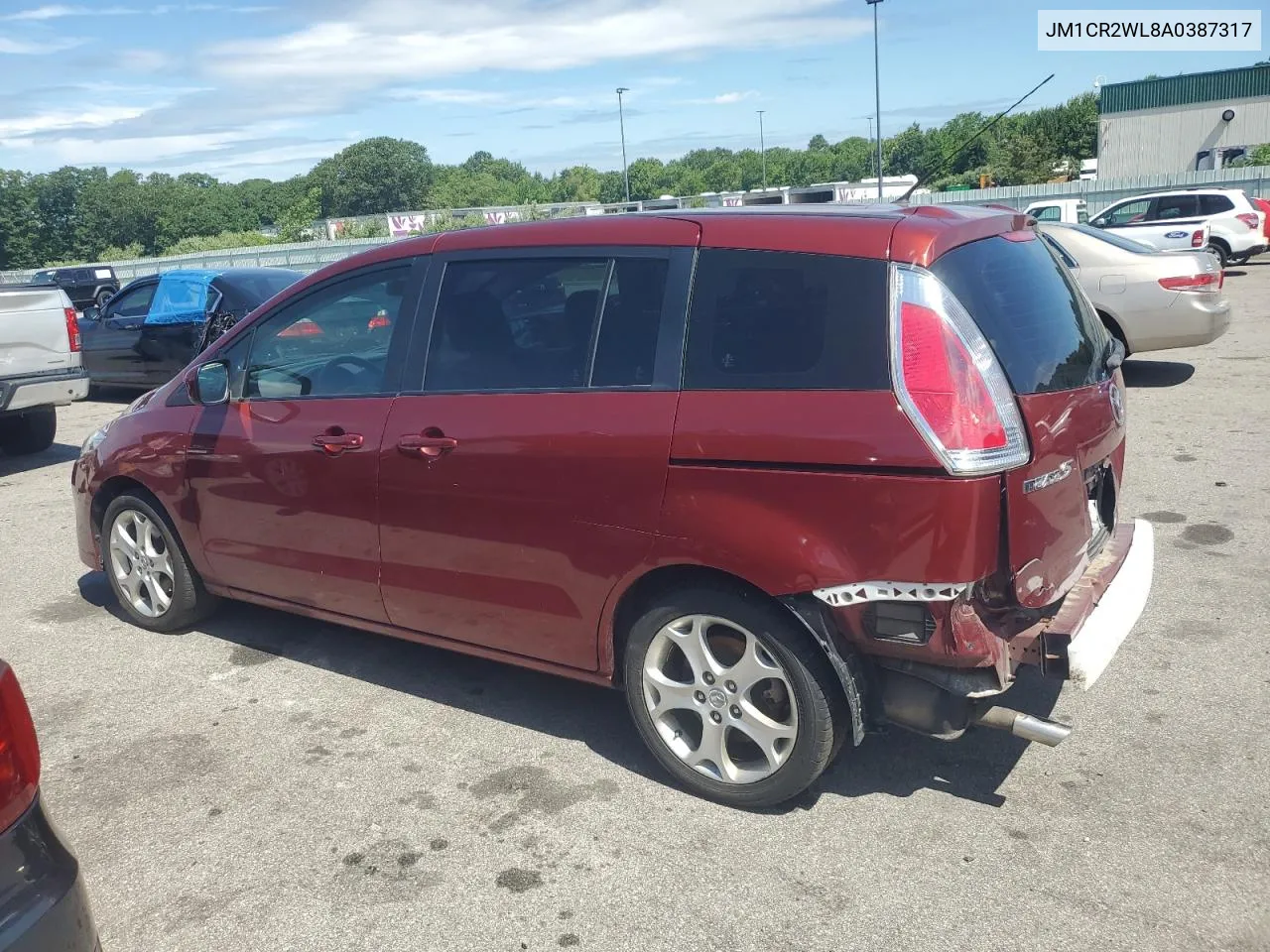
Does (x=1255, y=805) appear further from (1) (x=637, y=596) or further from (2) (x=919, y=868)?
(1) (x=637, y=596)

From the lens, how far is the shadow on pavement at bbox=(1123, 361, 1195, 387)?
10492mm

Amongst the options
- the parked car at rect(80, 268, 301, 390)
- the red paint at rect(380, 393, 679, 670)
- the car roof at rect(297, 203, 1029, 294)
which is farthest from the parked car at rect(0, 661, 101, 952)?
the parked car at rect(80, 268, 301, 390)

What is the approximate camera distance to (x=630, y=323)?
3.57 metres

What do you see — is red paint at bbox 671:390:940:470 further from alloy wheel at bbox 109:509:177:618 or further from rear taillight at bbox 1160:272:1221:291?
rear taillight at bbox 1160:272:1221:291

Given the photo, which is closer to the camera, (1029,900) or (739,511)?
(1029,900)

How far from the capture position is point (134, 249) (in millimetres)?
67312

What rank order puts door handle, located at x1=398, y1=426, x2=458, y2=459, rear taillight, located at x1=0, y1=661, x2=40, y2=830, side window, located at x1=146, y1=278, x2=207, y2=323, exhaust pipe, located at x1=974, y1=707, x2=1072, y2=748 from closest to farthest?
1. rear taillight, located at x1=0, y1=661, x2=40, y2=830
2. exhaust pipe, located at x1=974, y1=707, x2=1072, y2=748
3. door handle, located at x1=398, y1=426, x2=458, y2=459
4. side window, located at x1=146, y1=278, x2=207, y2=323

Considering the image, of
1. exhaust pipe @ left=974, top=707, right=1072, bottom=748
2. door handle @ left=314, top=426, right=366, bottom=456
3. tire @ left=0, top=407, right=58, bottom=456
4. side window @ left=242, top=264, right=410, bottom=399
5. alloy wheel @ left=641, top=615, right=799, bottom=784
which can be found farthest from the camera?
tire @ left=0, top=407, right=58, bottom=456

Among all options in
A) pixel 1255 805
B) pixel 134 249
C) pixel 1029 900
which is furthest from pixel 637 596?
pixel 134 249

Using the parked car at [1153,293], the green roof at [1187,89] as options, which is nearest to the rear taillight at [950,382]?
the parked car at [1153,293]

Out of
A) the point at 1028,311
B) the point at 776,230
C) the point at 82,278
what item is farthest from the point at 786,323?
the point at 82,278

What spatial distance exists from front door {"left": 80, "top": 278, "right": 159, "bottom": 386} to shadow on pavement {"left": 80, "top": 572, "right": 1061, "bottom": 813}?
25.4 ft

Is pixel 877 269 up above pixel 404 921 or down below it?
above

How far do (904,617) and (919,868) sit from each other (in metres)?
Result: 0.75
